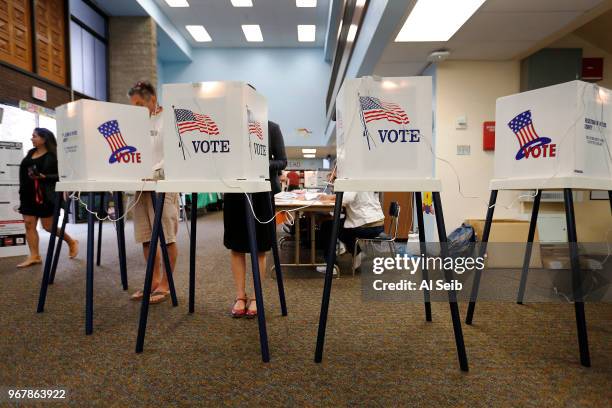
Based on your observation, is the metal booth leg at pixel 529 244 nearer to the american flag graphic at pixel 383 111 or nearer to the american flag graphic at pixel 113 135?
the american flag graphic at pixel 383 111

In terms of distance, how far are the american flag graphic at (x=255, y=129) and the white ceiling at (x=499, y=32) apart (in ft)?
6.16

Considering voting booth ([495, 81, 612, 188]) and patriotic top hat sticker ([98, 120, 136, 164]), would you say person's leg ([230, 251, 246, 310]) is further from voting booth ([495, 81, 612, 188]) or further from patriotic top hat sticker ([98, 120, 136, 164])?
voting booth ([495, 81, 612, 188])

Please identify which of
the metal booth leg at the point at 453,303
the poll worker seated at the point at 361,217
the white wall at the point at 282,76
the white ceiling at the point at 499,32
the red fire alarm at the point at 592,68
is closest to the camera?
the metal booth leg at the point at 453,303

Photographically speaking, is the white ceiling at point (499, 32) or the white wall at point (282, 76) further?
the white wall at point (282, 76)

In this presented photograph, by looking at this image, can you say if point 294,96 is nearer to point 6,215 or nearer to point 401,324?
A: point 6,215

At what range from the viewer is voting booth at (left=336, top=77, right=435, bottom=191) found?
55.9 inches

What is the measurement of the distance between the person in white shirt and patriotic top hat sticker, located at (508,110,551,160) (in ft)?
6.39

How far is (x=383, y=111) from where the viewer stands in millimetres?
1429

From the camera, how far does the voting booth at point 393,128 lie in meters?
1.42

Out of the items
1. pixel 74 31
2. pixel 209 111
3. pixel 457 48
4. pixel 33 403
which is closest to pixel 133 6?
pixel 74 31

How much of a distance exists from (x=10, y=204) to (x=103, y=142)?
2877 millimetres

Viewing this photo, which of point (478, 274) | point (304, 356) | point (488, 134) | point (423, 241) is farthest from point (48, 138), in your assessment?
point (488, 134)

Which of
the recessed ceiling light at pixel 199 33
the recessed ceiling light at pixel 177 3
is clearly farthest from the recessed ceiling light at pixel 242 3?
the recessed ceiling light at pixel 199 33

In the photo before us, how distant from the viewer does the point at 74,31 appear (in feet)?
20.6
